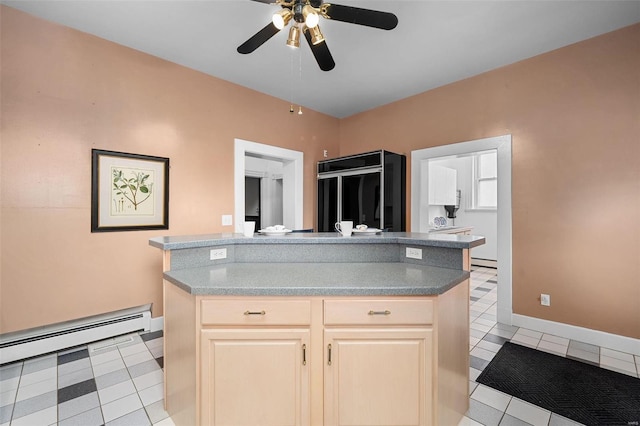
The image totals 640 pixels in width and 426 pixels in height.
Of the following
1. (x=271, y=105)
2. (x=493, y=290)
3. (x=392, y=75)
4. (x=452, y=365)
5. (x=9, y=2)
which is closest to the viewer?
(x=452, y=365)

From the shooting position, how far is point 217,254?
1855 mm

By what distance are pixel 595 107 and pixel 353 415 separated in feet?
10.5

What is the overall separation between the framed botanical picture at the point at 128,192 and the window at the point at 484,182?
583 centimetres

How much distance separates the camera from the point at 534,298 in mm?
2877

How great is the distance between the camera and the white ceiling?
7.07 feet

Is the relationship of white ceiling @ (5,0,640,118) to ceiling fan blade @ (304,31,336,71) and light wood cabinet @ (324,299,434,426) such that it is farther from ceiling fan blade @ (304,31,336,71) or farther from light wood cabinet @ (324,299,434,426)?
light wood cabinet @ (324,299,434,426)

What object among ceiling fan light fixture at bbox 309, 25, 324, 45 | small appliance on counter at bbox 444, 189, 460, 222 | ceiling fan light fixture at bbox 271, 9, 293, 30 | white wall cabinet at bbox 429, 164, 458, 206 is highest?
ceiling fan light fixture at bbox 271, 9, 293, 30

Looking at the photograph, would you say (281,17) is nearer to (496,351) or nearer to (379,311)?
(379,311)

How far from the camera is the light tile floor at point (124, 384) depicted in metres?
1.66

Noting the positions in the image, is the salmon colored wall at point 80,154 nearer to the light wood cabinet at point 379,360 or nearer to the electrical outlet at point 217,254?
the electrical outlet at point 217,254

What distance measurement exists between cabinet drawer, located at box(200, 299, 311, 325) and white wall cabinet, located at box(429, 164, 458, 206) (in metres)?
4.53

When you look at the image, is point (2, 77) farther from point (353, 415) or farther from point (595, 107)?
point (595, 107)

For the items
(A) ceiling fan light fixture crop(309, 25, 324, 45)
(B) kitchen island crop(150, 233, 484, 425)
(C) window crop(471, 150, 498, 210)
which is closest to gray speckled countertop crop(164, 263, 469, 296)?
(B) kitchen island crop(150, 233, 484, 425)

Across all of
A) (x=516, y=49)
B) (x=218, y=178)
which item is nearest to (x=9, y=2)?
(x=218, y=178)
